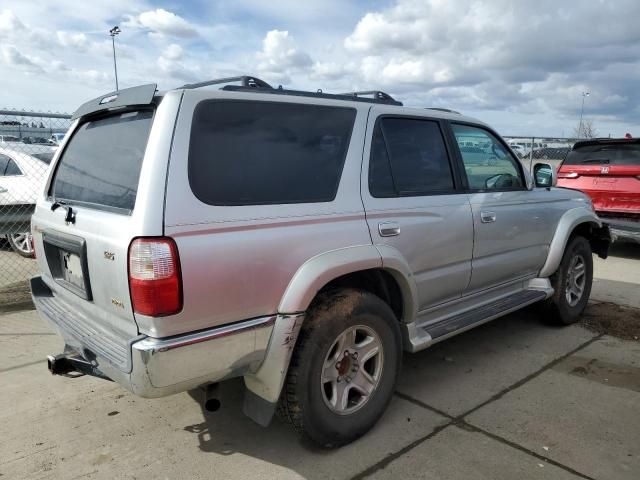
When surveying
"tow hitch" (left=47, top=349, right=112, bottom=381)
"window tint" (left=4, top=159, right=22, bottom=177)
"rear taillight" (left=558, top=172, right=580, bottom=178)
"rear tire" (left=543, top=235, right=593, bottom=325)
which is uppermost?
"window tint" (left=4, top=159, right=22, bottom=177)

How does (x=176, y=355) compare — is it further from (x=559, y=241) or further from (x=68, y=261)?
(x=559, y=241)

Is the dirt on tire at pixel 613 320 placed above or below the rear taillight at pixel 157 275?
below

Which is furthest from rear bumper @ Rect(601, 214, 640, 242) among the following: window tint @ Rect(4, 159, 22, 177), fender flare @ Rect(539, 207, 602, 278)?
window tint @ Rect(4, 159, 22, 177)

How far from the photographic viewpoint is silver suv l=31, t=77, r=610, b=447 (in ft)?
7.42

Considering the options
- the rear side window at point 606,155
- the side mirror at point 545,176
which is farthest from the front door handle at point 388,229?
the rear side window at point 606,155

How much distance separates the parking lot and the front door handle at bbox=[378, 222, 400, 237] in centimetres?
119

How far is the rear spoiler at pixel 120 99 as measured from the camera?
2.47 metres

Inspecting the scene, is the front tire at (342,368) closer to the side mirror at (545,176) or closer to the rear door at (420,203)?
the rear door at (420,203)

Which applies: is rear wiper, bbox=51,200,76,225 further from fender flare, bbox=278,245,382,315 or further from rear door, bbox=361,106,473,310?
rear door, bbox=361,106,473,310

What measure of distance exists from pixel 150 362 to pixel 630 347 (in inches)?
162

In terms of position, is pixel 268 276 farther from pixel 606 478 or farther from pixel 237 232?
pixel 606 478

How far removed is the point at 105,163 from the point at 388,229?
164 centimetres

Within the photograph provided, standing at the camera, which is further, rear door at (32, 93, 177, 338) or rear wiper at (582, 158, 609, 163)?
rear wiper at (582, 158, 609, 163)

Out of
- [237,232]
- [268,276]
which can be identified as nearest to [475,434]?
[268,276]
